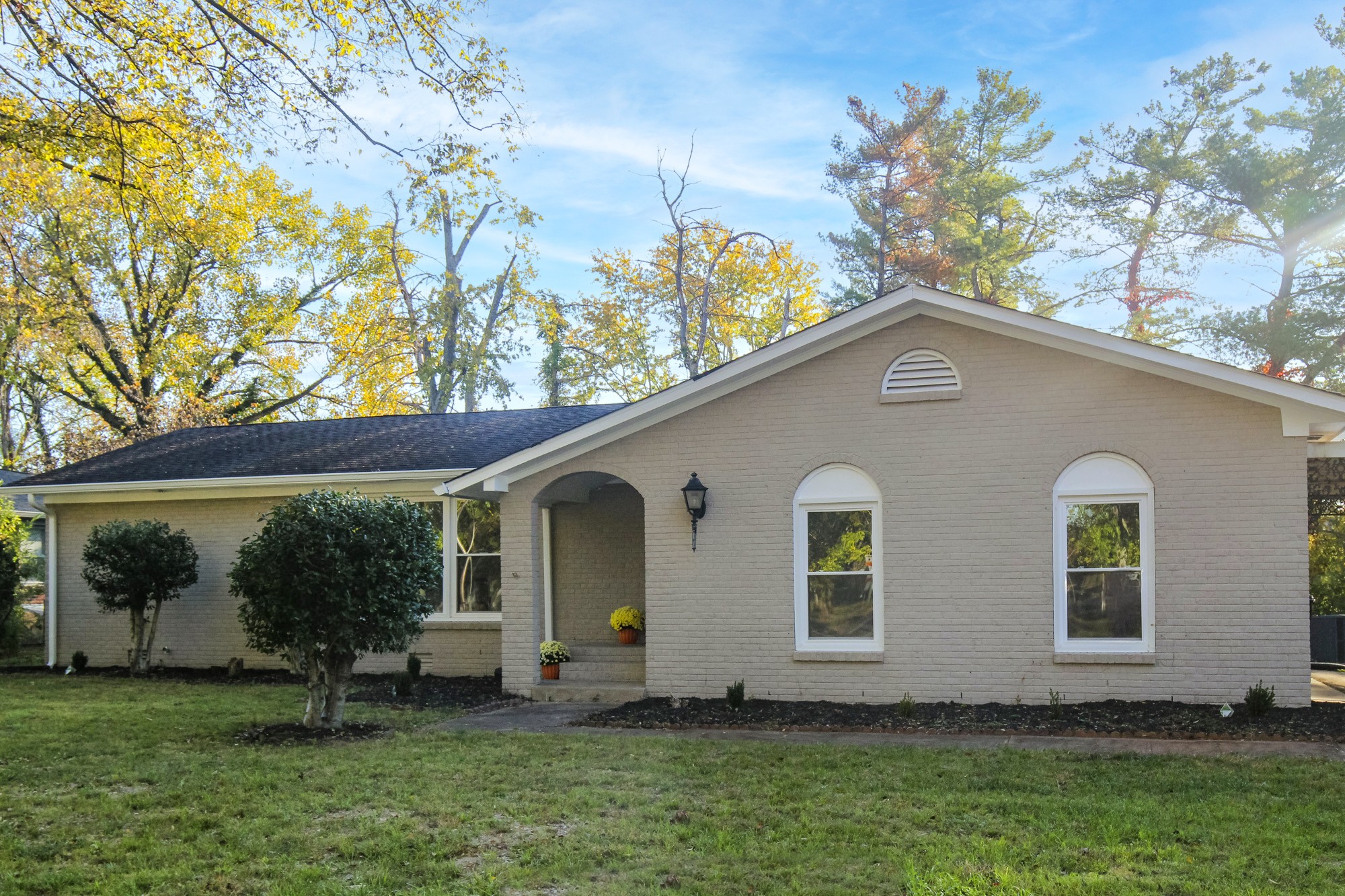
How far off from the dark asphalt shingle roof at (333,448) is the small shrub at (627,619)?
9.23ft

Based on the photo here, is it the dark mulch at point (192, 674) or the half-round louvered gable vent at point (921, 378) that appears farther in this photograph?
the dark mulch at point (192, 674)

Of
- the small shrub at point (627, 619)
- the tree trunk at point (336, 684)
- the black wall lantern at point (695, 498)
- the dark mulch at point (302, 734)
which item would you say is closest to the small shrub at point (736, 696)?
the black wall lantern at point (695, 498)

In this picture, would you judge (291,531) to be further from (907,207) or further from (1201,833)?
(907,207)

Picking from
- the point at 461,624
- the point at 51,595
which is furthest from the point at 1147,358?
the point at 51,595

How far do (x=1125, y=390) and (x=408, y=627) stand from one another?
7589 mm

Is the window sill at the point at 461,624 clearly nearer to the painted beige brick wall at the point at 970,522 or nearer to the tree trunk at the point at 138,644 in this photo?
the painted beige brick wall at the point at 970,522

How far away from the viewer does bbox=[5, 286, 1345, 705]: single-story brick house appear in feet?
33.9

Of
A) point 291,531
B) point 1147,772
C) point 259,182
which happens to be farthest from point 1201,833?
point 259,182

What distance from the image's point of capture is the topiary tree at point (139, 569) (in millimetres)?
14852

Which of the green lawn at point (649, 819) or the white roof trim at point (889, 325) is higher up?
the white roof trim at point (889, 325)

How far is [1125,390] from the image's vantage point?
1071cm

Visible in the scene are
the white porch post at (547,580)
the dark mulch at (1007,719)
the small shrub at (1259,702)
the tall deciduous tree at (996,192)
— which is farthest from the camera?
the tall deciduous tree at (996,192)

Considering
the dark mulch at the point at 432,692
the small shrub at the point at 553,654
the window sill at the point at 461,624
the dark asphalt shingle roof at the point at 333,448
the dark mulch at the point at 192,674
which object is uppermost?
the dark asphalt shingle roof at the point at 333,448

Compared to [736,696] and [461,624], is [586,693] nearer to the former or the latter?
[736,696]
